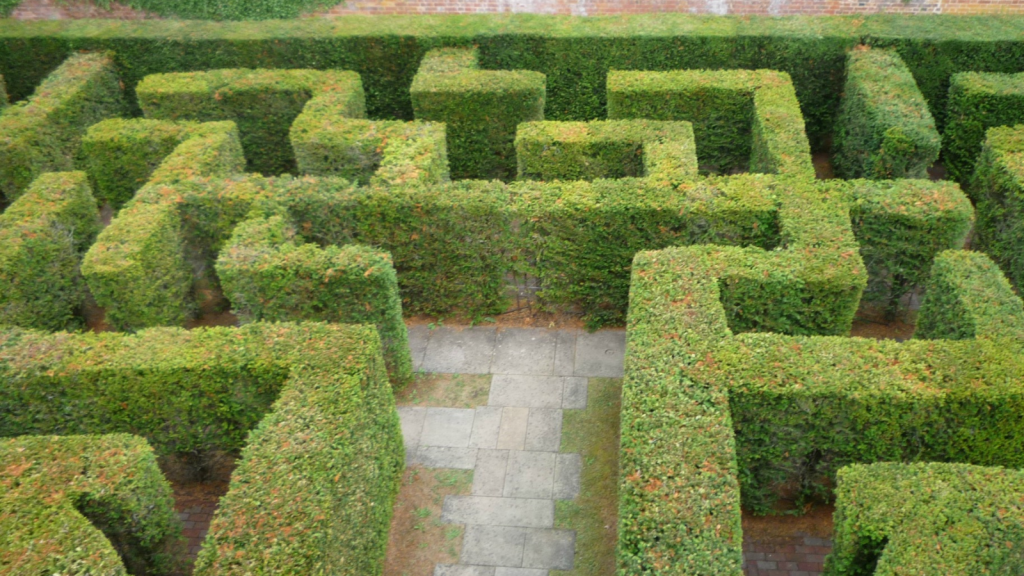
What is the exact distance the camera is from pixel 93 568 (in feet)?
22.7

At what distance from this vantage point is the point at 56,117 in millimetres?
14906

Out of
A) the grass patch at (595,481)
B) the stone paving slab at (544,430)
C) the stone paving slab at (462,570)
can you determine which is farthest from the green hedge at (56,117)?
the grass patch at (595,481)

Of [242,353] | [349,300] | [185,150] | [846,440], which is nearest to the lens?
[846,440]

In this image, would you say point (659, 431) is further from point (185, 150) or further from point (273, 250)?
point (185, 150)

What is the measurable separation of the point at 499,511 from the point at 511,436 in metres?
1.20

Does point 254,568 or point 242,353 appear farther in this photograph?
point 242,353

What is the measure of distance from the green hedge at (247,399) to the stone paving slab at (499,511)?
0.80 m

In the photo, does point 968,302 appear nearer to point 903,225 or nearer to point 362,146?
point 903,225

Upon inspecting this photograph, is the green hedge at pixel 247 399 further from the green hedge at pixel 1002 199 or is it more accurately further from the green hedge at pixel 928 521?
the green hedge at pixel 1002 199

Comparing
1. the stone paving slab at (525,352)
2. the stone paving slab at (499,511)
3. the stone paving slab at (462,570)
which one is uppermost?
the stone paving slab at (525,352)

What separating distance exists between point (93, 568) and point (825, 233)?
9559 mm

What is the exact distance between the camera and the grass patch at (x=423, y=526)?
9.10 metres

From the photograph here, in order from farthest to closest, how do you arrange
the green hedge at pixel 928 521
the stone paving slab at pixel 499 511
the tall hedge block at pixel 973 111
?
1. the tall hedge block at pixel 973 111
2. the stone paving slab at pixel 499 511
3. the green hedge at pixel 928 521

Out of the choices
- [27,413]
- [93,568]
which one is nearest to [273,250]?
[27,413]
